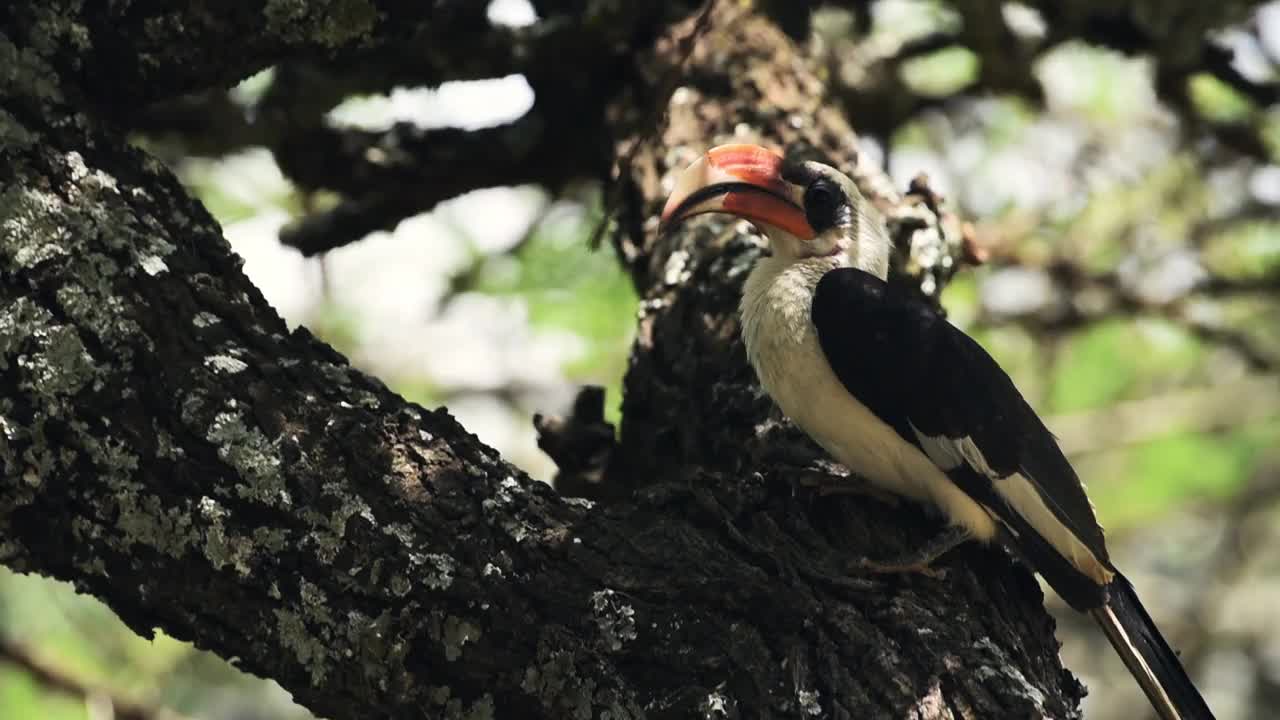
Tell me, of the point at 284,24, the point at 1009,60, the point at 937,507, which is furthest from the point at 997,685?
the point at 1009,60

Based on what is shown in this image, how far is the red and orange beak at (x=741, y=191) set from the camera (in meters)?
3.46

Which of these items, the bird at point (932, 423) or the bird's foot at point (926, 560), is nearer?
the bird's foot at point (926, 560)

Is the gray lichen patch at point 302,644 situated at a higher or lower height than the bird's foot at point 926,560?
lower

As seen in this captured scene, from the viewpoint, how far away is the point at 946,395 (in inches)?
126

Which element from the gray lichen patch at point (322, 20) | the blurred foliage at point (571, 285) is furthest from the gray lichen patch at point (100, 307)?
the blurred foliage at point (571, 285)

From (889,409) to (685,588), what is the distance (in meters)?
0.94

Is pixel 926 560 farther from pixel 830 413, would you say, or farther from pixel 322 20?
pixel 322 20

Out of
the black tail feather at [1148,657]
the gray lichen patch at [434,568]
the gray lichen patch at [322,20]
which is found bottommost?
the gray lichen patch at [434,568]

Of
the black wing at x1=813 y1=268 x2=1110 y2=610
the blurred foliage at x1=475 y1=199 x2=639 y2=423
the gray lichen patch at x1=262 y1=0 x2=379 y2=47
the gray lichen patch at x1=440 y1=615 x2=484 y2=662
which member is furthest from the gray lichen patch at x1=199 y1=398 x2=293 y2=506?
the blurred foliage at x1=475 y1=199 x2=639 y2=423

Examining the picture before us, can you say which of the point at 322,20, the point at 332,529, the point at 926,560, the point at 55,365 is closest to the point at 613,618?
the point at 332,529

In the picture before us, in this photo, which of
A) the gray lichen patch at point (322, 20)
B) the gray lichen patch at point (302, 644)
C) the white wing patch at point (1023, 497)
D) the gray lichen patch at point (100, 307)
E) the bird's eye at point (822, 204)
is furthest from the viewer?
the bird's eye at point (822, 204)

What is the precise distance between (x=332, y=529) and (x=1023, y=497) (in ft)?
4.96

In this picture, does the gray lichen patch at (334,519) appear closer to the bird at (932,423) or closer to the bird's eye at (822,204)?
the bird at (932,423)

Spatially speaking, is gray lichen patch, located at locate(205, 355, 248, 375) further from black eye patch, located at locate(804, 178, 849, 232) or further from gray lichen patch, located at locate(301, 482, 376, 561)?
black eye patch, located at locate(804, 178, 849, 232)
